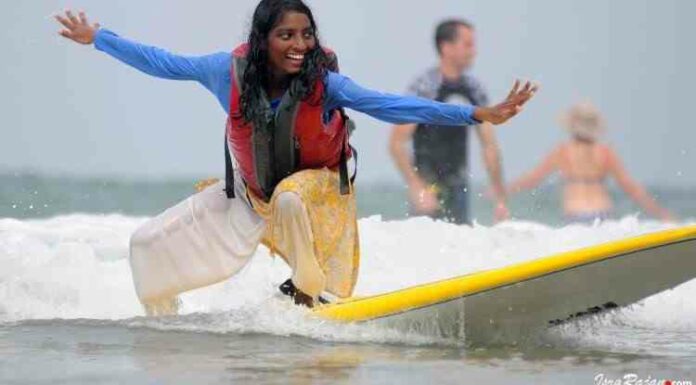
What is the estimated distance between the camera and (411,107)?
649 centimetres

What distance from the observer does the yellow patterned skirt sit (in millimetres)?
6609

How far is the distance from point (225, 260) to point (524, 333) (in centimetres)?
127

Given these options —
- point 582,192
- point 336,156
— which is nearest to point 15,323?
point 336,156

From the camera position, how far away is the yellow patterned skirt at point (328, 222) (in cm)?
661

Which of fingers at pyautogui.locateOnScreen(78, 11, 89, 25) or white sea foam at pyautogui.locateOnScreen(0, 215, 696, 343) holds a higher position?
fingers at pyautogui.locateOnScreen(78, 11, 89, 25)

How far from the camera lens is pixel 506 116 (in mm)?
6312

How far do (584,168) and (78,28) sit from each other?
4.77 m

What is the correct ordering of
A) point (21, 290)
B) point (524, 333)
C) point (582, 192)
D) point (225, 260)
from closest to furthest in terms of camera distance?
point (524, 333), point (225, 260), point (21, 290), point (582, 192)

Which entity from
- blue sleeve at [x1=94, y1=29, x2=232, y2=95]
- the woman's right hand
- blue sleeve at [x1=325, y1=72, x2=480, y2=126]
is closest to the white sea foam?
blue sleeve at [x1=325, y1=72, x2=480, y2=126]

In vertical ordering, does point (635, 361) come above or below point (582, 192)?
below

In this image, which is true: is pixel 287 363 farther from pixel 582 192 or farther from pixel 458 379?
pixel 582 192

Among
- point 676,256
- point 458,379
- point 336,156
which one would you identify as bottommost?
point 458,379

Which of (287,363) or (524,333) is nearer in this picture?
(287,363)

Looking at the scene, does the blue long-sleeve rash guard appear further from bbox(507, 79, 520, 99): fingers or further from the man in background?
the man in background
